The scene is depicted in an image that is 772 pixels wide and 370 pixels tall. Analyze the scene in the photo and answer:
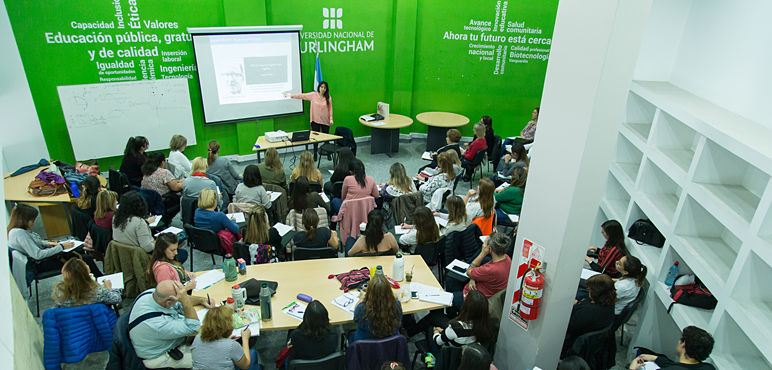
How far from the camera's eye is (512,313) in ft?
13.5

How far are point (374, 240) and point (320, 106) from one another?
5.31 m

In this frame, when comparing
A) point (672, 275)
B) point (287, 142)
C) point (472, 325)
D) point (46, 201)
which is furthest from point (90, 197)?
point (672, 275)

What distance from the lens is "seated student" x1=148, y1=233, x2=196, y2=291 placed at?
4.12m

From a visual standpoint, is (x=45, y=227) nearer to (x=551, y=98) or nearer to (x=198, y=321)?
(x=198, y=321)

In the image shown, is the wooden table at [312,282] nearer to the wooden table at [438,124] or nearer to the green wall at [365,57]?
the green wall at [365,57]

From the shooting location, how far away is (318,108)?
9.41 metres

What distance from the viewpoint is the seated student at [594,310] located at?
155 inches

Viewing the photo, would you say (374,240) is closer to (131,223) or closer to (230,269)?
(230,269)

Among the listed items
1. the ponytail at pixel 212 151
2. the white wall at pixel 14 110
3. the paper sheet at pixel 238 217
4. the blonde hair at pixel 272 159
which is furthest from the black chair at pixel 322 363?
the white wall at pixel 14 110

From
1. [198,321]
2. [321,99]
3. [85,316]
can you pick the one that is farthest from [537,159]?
[321,99]

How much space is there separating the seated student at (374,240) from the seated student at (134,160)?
392cm

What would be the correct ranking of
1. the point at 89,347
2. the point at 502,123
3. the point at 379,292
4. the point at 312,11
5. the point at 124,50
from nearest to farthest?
1. the point at 379,292
2. the point at 89,347
3. the point at 124,50
4. the point at 312,11
5. the point at 502,123

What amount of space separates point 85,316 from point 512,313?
12.2 feet

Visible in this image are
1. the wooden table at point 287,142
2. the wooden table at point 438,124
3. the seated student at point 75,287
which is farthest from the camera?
the wooden table at point 438,124
